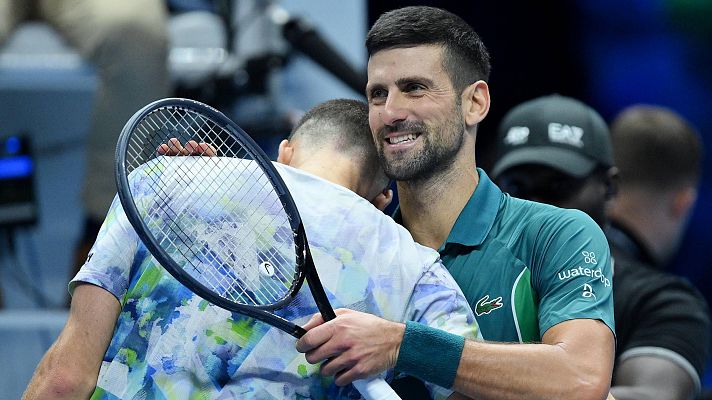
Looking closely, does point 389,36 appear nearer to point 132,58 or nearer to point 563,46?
point 132,58

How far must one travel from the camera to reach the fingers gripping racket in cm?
262

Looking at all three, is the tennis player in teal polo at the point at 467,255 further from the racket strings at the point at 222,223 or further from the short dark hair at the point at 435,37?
the racket strings at the point at 222,223

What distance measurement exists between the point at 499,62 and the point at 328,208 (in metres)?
3.74

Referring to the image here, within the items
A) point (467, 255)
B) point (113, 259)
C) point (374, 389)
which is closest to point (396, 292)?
point (374, 389)

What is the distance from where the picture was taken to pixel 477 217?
3006 mm

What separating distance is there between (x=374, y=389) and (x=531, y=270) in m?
0.49

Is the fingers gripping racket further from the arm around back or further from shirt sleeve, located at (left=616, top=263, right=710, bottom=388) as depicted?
shirt sleeve, located at (left=616, top=263, right=710, bottom=388)

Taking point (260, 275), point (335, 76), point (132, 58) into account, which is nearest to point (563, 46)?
point (335, 76)

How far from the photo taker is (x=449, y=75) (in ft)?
9.90

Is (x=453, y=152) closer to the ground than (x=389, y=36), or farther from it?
closer to the ground

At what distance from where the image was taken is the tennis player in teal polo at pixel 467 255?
8.58 ft

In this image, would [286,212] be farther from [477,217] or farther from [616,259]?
[616,259]

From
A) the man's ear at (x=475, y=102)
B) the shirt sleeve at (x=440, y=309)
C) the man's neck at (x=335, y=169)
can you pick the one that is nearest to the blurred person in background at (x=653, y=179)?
the man's ear at (x=475, y=102)

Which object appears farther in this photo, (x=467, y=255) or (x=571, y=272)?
(x=467, y=255)
